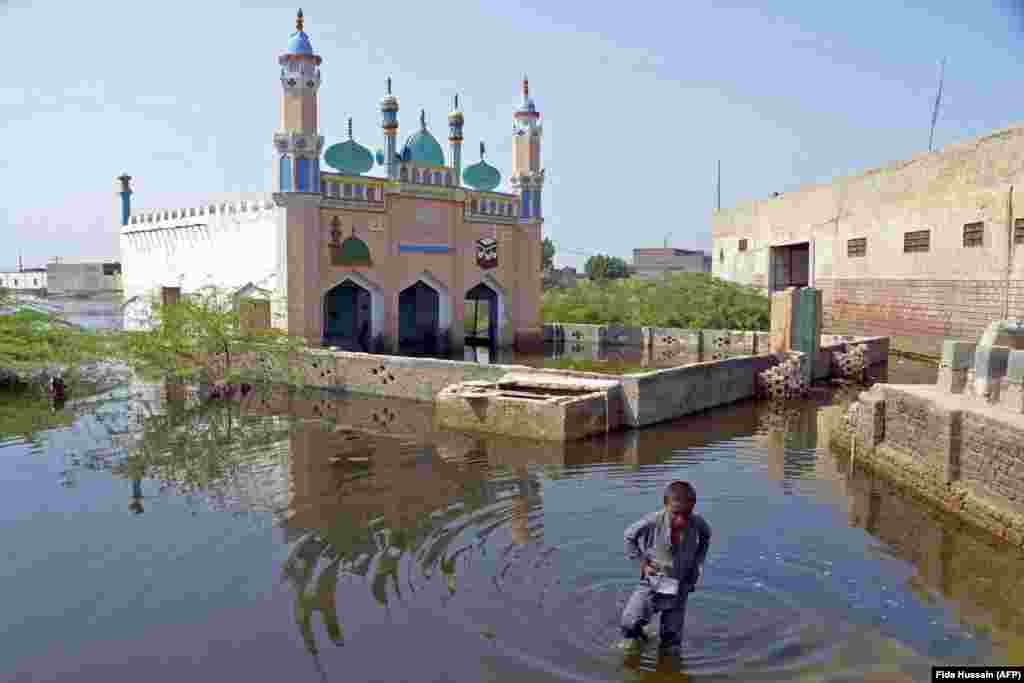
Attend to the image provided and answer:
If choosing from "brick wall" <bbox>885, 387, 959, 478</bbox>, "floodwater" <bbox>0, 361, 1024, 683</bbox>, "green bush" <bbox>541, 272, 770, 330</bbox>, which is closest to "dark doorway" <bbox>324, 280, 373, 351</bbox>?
"green bush" <bbox>541, 272, 770, 330</bbox>

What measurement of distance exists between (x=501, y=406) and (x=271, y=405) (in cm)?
538

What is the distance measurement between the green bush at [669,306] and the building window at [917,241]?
6358 mm

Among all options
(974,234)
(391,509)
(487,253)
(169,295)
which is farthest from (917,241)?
(391,509)

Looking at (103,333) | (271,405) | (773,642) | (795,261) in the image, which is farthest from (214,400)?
(795,261)

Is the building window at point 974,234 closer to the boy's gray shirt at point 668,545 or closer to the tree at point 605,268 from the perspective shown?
the boy's gray shirt at point 668,545

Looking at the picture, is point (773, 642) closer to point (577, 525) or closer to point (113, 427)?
point (577, 525)

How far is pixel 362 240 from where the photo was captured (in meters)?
22.4

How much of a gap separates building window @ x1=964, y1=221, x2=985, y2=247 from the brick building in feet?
0.08

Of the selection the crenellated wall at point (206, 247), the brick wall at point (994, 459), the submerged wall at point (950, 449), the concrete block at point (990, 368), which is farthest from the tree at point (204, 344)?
the brick wall at point (994, 459)

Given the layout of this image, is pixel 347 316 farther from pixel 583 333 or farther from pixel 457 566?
pixel 457 566

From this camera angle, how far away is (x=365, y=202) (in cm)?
2236

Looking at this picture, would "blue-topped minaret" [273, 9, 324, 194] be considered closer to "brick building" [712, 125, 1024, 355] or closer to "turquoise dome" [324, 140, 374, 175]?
"turquoise dome" [324, 140, 374, 175]

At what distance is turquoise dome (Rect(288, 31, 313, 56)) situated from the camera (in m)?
20.8

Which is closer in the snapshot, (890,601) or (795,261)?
(890,601)
